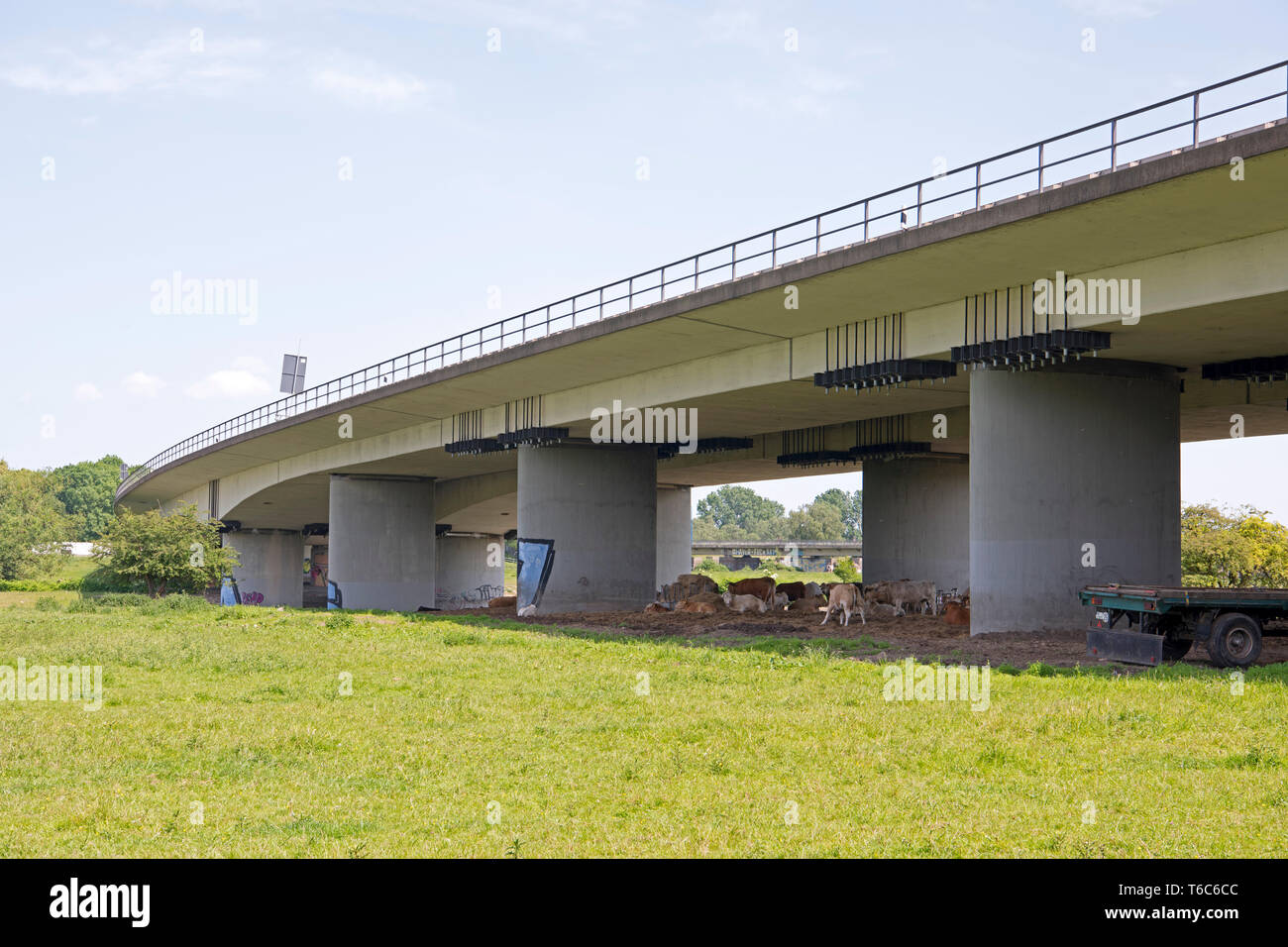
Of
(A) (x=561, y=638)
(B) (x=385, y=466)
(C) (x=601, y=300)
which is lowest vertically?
(A) (x=561, y=638)

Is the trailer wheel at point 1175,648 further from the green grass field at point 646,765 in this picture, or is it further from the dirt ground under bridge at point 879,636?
the green grass field at point 646,765

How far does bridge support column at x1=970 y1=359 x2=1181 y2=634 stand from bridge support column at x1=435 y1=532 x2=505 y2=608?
2391 inches

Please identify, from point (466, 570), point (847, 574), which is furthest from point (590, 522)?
point (847, 574)

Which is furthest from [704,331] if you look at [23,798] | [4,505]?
[4,505]

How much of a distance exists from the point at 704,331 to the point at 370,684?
16.1m

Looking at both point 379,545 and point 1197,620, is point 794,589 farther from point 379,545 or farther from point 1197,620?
point 379,545

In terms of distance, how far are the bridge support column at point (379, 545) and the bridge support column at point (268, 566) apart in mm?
24758

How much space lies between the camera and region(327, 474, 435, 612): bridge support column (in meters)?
60.0

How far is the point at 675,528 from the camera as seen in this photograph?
71000mm

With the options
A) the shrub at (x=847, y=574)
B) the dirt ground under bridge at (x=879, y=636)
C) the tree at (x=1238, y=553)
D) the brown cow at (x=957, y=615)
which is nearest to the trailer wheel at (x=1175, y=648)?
the dirt ground under bridge at (x=879, y=636)

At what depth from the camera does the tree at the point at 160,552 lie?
180 ft

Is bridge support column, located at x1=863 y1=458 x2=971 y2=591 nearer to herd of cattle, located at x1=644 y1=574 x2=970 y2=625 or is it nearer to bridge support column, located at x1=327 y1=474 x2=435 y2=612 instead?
herd of cattle, located at x1=644 y1=574 x2=970 y2=625

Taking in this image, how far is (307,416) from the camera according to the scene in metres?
53.9
